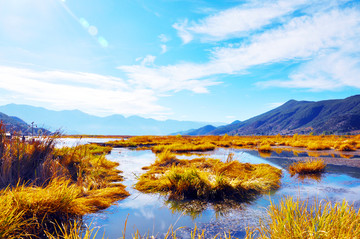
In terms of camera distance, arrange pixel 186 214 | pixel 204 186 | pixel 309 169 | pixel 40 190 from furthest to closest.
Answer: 1. pixel 309 169
2. pixel 204 186
3. pixel 186 214
4. pixel 40 190

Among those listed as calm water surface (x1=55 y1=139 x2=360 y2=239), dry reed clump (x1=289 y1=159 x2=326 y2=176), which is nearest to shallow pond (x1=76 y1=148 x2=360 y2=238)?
calm water surface (x1=55 y1=139 x2=360 y2=239)

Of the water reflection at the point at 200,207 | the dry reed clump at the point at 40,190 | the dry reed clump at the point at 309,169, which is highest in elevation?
the dry reed clump at the point at 40,190

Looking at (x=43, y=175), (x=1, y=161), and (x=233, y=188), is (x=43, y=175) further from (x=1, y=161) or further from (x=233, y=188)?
(x=233, y=188)

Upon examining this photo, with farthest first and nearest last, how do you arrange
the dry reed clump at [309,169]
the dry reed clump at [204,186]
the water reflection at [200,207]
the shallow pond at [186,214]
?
the dry reed clump at [309,169] < the dry reed clump at [204,186] < the water reflection at [200,207] < the shallow pond at [186,214]

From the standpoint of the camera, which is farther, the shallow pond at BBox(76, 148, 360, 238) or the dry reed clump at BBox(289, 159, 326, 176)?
the dry reed clump at BBox(289, 159, 326, 176)

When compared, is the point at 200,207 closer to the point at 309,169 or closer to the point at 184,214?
the point at 184,214

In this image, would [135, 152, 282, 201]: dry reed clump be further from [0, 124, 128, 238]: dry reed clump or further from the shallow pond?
[0, 124, 128, 238]: dry reed clump

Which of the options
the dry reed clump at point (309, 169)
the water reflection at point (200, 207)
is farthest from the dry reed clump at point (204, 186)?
the dry reed clump at point (309, 169)

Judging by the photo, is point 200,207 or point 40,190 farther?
point 200,207

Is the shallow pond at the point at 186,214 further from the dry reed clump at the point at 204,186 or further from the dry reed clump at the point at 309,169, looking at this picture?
the dry reed clump at the point at 309,169

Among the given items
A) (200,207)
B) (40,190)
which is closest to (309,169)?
(200,207)

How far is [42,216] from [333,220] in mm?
5132

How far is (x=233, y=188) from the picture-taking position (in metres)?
6.84

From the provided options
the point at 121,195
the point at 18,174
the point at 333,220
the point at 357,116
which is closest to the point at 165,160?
the point at 121,195
